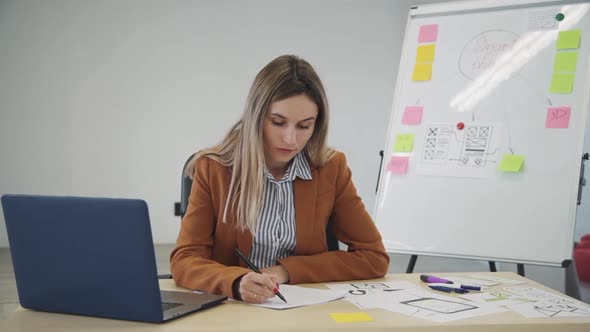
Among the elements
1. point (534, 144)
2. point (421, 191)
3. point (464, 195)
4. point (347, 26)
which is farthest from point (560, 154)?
point (347, 26)

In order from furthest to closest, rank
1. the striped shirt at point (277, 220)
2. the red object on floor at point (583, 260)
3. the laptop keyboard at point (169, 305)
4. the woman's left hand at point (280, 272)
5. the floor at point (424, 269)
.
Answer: the red object on floor at point (583, 260)
the floor at point (424, 269)
the striped shirt at point (277, 220)
the woman's left hand at point (280, 272)
the laptop keyboard at point (169, 305)

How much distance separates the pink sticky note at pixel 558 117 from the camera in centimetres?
258

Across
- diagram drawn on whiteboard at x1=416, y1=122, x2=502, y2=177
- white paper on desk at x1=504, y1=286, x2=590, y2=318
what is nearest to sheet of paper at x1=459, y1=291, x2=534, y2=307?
white paper on desk at x1=504, y1=286, x2=590, y2=318

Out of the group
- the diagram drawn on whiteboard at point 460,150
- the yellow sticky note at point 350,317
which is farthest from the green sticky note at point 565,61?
the yellow sticky note at point 350,317

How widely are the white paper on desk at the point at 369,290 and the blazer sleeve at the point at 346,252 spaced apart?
49 millimetres

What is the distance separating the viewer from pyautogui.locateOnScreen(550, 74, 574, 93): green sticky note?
261 centimetres

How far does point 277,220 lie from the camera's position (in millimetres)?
1671

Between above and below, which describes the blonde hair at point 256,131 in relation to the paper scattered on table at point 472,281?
above

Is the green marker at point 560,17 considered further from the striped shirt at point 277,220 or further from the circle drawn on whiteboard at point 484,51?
the striped shirt at point 277,220

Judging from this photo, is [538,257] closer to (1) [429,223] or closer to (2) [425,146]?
(1) [429,223]

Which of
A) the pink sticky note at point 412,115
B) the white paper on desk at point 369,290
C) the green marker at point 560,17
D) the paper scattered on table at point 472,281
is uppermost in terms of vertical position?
the green marker at point 560,17

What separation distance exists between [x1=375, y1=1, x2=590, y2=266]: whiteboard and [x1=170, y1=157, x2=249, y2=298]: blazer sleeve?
1356mm

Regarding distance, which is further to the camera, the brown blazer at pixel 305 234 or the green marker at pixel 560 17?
the green marker at pixel 560 17

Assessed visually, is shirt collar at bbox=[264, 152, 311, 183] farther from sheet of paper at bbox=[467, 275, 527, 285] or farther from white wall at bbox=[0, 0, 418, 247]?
white wall at bbox=[0, 0, 418, 247]
